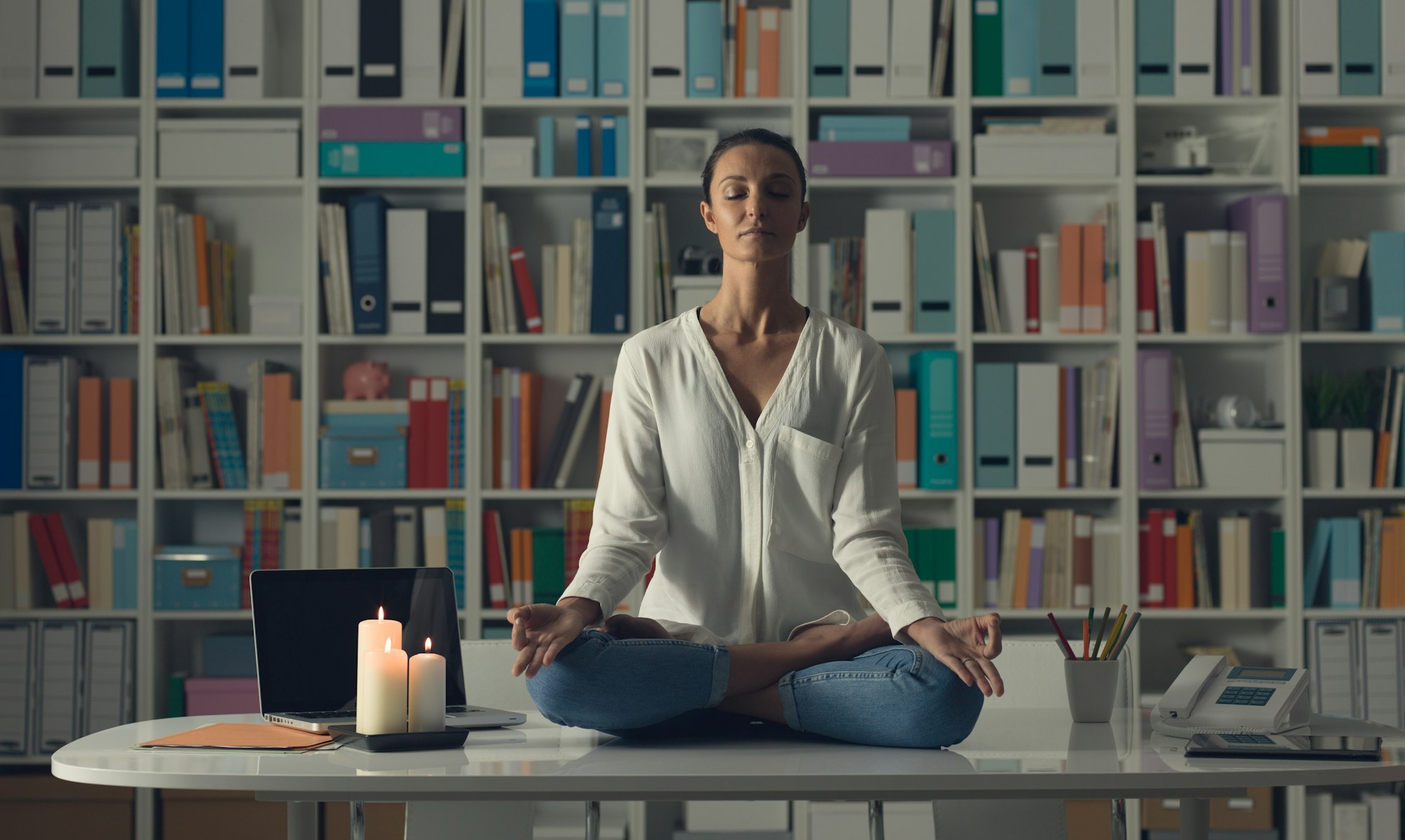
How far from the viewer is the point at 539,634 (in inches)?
49.4

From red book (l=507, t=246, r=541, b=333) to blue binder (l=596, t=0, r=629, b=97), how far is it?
47 centimetres

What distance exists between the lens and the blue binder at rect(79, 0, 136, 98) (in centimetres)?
314

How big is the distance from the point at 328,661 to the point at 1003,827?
0.93 m

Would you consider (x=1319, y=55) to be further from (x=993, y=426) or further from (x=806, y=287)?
(x=806, y=287)

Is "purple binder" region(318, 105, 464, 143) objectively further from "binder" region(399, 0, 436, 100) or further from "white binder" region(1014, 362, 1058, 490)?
"white binder" region(1014, 362, 1058, 490)

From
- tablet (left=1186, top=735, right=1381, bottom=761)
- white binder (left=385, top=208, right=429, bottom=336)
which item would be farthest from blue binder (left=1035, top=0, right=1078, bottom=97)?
tablet (left=1186, top=735, right=1381, bottom=761)

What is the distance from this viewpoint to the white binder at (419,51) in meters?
3.14

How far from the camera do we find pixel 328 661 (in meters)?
1.41

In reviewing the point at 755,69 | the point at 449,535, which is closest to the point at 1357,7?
the point at 755,69

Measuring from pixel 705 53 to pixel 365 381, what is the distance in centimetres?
122

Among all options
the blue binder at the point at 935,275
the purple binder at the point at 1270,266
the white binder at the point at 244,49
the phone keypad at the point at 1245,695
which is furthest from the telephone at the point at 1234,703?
the white binder at the point at 244,49

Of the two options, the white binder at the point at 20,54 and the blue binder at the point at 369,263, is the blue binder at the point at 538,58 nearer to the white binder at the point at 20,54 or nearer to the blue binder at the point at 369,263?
the blue binder at the point at 369,263

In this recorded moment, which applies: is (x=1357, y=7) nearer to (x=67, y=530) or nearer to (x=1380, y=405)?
(x=1380, y=405)

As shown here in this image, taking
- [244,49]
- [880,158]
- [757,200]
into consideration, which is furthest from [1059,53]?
[244,49]
